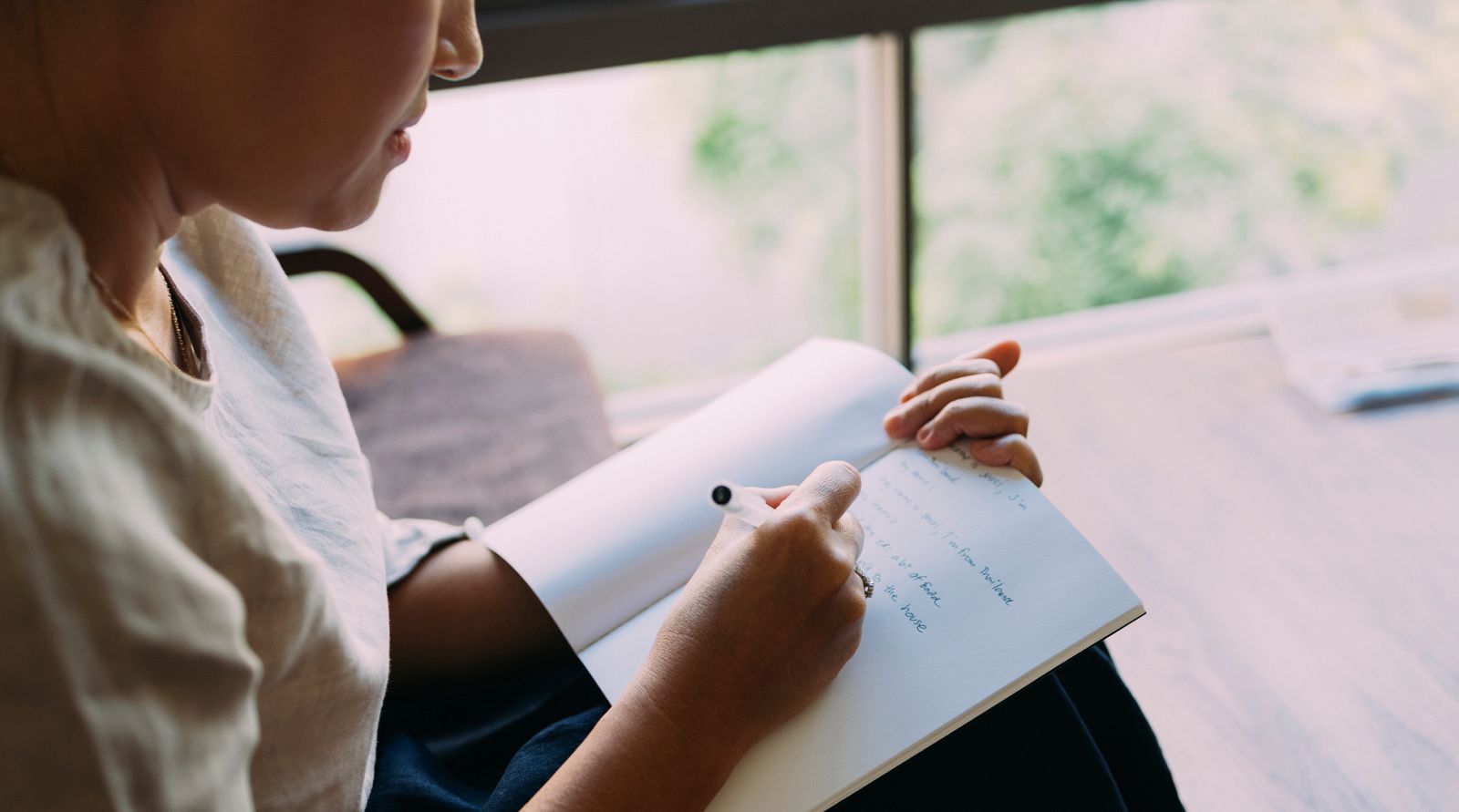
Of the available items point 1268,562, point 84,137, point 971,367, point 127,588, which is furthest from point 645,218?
point 127,588

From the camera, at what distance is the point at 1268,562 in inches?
54.4

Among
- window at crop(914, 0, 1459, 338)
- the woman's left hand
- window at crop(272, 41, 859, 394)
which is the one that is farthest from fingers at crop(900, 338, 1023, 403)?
window at crop(914, 0, 1459, 338)

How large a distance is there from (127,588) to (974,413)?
0.55 m

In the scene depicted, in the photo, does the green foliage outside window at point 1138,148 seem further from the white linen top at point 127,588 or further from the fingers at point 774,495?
the white linen top at point 127,588

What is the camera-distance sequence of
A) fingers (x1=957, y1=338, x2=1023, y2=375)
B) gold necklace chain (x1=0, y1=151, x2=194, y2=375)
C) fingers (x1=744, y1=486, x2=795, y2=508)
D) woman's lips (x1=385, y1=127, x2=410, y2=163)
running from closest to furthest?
gold necklace chain (x1=0, y1=151, x2=194, y2=375) < woman's lips (x1=385, y1=127, x2=410, y2=163) < fingers (x1=744, y1=486, x2=795, y2=508) < fingers (x1=957, y1=338, x2=1023, y2=375)

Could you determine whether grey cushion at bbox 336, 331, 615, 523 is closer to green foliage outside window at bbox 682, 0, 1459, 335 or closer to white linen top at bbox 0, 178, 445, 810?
white linen top at bbox 0, 178, 445, 810

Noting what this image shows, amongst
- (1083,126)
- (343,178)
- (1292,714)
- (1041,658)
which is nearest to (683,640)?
(1041,658)

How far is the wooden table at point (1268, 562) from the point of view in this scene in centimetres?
111

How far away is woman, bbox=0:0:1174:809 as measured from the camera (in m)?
0.43

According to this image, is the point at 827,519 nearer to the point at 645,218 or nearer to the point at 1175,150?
the point at 645,218

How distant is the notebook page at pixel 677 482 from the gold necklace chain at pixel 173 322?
0.28 m

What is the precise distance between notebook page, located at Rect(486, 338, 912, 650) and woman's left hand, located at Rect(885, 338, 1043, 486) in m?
0.03

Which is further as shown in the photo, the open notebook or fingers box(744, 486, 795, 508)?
fingers box(744, 486, 795, 508)

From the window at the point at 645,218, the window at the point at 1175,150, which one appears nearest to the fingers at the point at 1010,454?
the window at the point at 645,218
